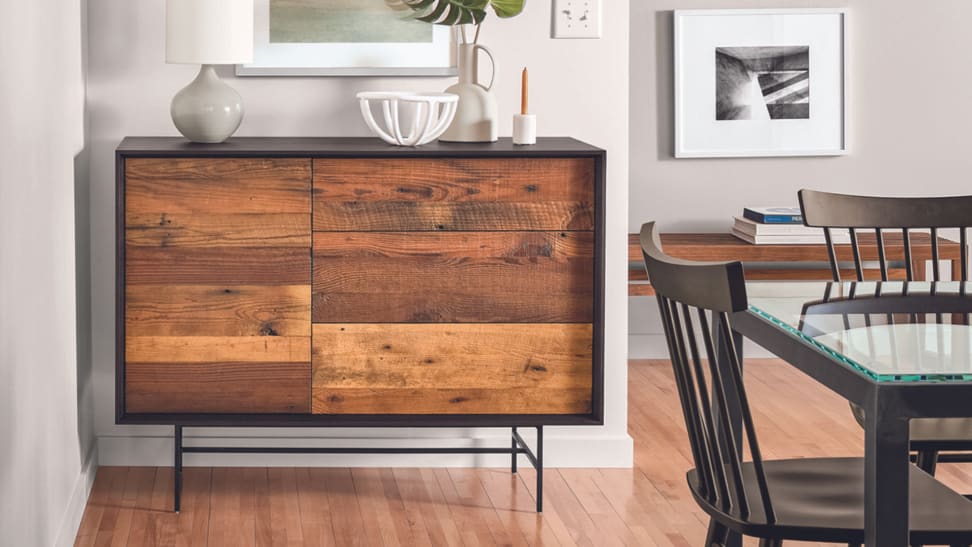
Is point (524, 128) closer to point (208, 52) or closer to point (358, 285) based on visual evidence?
point (358, 285)

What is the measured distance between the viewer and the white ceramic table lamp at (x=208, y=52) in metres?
3.19

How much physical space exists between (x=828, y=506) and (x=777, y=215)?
9.56 ft

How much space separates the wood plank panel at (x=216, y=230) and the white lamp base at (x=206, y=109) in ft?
0.89

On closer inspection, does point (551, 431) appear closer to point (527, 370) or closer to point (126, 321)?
point (527, 370)

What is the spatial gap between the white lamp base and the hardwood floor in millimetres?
1026

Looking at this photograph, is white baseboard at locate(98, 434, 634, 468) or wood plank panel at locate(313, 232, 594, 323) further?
white baseboard at locate(98, 434, 634, 468)

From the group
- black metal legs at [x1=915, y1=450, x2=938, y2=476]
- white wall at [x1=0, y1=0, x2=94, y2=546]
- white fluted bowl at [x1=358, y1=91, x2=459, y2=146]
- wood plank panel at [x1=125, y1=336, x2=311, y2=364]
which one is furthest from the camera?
white fluted bowl at [x1=358, y1=91, x2=459, y2=146]

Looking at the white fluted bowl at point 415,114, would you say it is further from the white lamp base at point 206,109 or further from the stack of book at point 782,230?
the stack of book at point 782,230

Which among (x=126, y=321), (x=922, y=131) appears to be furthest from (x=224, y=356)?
(x=922, y=131)

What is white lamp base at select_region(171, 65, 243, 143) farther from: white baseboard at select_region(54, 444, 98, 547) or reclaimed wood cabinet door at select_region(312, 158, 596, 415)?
white baseboard at select_region(54, 444, 98, 547)

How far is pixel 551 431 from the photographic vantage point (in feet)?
12.2

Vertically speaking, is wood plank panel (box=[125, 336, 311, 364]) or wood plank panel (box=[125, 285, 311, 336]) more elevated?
wood plank panel (box=[125, 285, 311, 336])

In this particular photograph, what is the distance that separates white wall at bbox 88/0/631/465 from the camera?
11.5 ft

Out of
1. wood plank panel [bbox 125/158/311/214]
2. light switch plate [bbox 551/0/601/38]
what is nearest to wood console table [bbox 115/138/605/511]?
wood plank panel [bbox 125/158/311/214]
